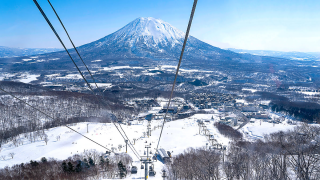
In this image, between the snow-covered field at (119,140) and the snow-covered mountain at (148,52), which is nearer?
the snow-covered field at (119,140)

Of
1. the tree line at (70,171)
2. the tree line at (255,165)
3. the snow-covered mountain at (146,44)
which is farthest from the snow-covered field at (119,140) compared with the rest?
the snow-covered mountain at (146,44)

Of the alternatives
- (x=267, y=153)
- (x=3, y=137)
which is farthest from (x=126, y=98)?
(x=267, y=153)

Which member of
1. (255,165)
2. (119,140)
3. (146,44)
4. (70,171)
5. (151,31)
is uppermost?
(151,31)

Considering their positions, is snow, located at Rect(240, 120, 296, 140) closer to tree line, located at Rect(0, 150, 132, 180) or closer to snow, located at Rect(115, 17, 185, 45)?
tree line, located at Rect(0, 150, 132, 180)

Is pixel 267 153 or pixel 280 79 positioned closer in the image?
pixel 267 153

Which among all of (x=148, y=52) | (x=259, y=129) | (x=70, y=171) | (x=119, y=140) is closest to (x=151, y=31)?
(x=148, y=52)

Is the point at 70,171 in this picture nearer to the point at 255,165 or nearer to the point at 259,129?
the point at 255,165

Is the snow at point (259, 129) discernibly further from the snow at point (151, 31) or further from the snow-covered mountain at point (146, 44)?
the snow at point (151, 31)

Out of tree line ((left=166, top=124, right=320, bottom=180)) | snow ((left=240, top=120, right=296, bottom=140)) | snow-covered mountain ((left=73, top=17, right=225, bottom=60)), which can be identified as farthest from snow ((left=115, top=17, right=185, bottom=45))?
tree line ((left=166, top=124, right=320, bottom=180))

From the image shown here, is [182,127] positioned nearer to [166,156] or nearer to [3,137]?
[166,156]

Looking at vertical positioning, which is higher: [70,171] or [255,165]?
[255,165]

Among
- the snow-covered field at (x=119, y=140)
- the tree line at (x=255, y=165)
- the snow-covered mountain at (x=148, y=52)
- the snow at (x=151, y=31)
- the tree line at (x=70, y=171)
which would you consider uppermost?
the snow at (x=151, y=31)
